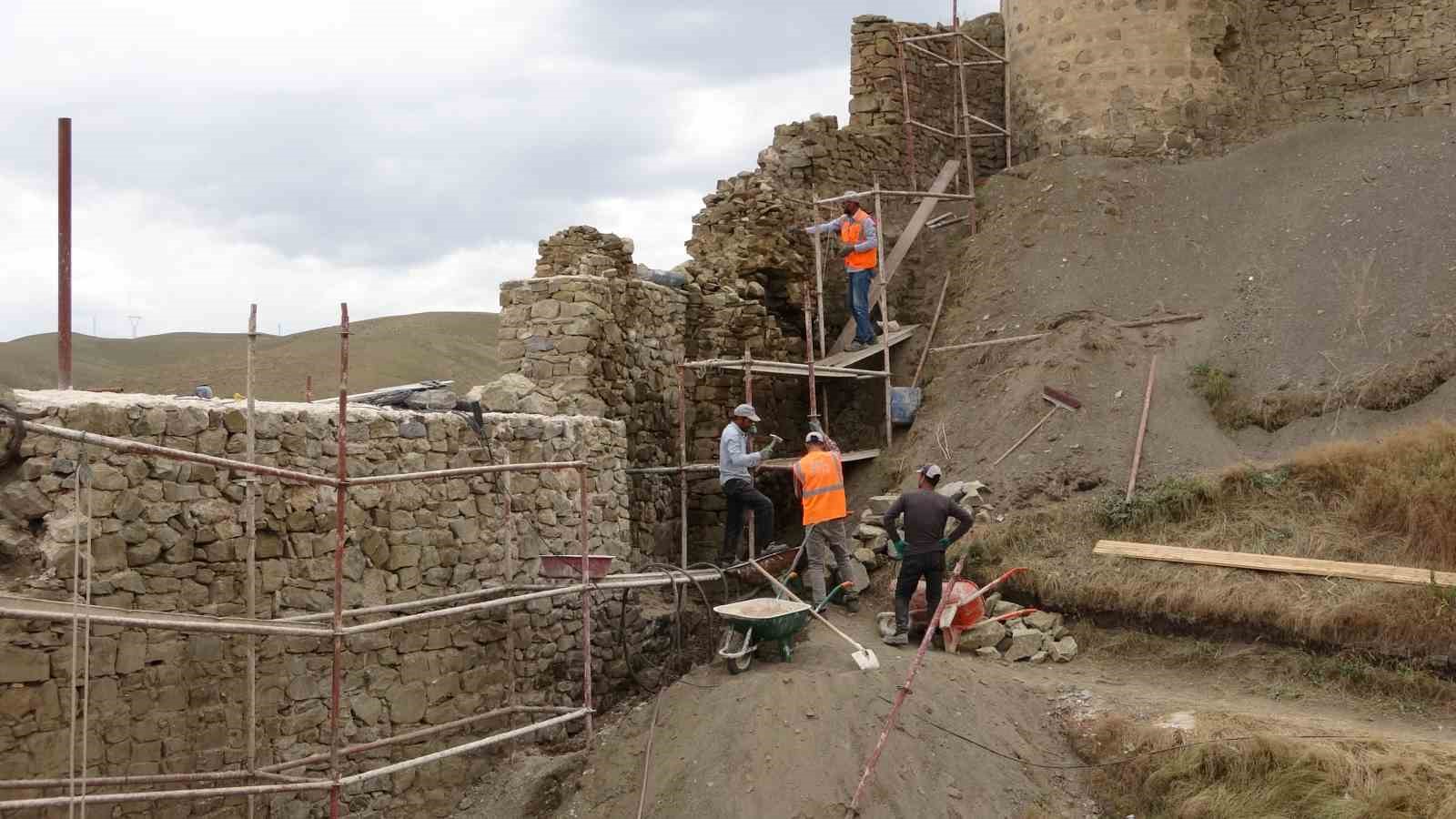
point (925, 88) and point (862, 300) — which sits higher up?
point (925, 88)

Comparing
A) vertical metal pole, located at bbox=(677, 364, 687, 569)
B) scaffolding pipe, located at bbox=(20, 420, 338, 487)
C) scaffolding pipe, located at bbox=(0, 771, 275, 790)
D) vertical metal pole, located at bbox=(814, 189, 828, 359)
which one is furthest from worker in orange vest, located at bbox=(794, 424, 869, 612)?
scaffolding pipe, located at bbox=(0, 771, 275, 790)

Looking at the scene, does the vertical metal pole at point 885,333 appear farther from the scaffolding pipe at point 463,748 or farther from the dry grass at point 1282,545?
the scaffolding pipe at point 463,748

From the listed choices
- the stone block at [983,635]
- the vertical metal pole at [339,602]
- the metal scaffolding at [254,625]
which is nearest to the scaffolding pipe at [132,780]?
the metal scaffolding at [254,625]

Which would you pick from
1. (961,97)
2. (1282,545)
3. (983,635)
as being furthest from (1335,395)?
(961,97)

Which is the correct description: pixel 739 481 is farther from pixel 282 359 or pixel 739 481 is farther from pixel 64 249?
pixel 282 359

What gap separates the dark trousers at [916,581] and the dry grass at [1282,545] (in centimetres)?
121

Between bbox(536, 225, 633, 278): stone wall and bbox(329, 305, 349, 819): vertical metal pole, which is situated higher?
bbox(536, 225, 633, 278): stone wall

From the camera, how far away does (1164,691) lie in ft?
33.4

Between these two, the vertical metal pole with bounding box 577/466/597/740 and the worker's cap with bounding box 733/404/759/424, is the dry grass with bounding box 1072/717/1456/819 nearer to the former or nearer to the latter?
the vertical metal pole with bounding box 577/466/597/740

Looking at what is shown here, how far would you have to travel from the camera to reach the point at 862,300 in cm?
1565

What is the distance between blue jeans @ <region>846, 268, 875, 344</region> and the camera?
51.2ft

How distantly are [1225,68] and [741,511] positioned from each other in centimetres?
1021

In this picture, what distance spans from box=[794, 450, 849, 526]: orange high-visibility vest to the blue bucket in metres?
3.92

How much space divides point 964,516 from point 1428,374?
551 centimetres
